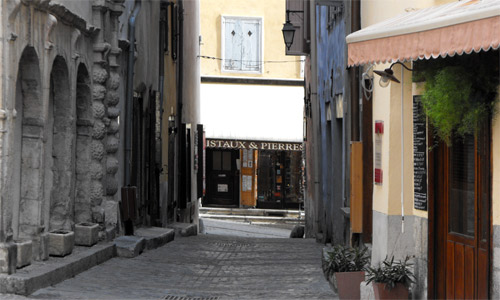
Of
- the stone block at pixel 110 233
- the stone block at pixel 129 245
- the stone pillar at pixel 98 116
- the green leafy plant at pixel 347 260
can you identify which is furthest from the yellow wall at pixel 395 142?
the stone block at pixel 110 233

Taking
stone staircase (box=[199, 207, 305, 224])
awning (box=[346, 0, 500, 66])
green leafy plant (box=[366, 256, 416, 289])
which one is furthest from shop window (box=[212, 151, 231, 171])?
awning (box=[346, 0, 500, 66])

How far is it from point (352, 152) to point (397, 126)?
10.9 feet

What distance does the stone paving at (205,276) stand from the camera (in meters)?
11.2

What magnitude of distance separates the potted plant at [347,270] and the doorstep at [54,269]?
3019 mm

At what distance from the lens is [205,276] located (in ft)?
44.4

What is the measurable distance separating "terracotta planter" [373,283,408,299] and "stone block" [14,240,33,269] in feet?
13.2

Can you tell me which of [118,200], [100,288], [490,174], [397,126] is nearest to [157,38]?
[118,200]

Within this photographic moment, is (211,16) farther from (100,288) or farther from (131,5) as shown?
(100,288)

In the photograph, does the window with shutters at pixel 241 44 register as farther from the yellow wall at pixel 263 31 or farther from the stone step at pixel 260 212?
the stone step at pixel 260 212

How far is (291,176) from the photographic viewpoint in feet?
116

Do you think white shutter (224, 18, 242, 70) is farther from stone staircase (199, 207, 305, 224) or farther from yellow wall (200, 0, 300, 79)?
stone staircase (199, 207, 305, 224)

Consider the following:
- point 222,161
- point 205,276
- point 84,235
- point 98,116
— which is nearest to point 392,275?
point 205,276

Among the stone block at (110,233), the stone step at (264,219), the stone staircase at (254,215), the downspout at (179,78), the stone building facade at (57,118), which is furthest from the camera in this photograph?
the stone staircase at (254,215)

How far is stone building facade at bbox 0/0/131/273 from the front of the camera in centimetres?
1076
